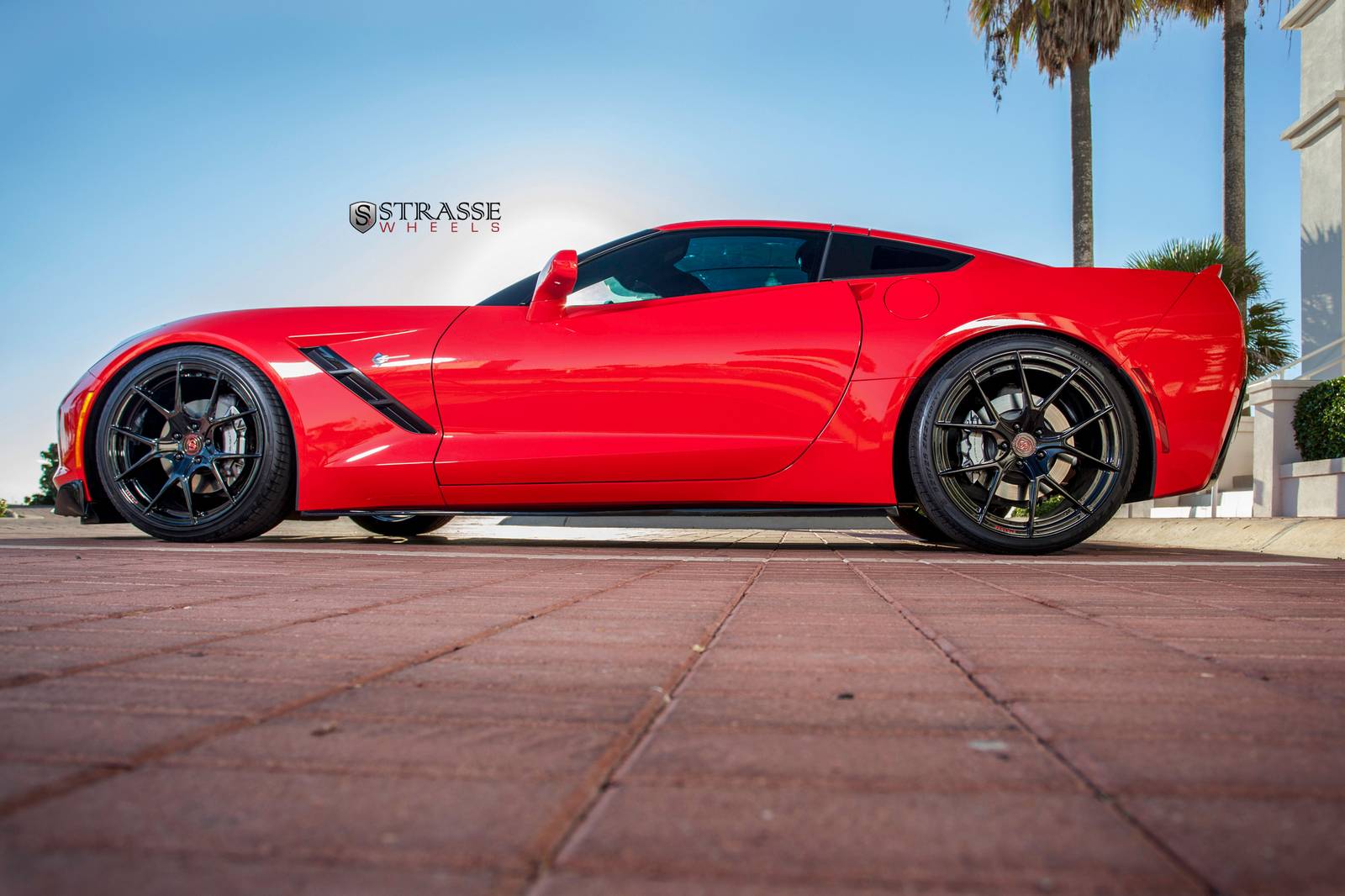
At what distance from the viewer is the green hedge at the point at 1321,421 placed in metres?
8.05

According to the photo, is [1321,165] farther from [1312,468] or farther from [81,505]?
[81,505]

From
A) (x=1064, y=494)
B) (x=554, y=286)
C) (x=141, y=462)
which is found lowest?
(x=1064, y=494)

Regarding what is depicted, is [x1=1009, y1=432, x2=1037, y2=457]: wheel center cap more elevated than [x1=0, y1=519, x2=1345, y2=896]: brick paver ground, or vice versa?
[x1=1009, y1=432, x2=1037, y2=457]: wheel center cap

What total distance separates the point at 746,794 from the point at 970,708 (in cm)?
45

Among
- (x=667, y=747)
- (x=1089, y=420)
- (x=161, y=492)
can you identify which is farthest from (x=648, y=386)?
(x=667, y=747)

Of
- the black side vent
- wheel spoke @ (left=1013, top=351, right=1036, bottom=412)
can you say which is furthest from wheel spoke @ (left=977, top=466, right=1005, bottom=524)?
the black side vent

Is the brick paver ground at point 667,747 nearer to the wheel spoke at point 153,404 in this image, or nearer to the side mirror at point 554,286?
the side mirror at point 554,286

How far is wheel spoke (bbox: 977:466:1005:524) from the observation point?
3795mm

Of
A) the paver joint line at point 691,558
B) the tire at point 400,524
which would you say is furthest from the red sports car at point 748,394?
the tire at point 400,524

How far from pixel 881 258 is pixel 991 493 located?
42.7 inches

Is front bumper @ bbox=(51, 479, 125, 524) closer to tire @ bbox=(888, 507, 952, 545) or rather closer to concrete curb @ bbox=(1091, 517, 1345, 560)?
tire @ bbox=(888, 507, 952, 545)

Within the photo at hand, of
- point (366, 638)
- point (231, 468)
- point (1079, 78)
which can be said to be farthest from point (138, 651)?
point (1079, 78)

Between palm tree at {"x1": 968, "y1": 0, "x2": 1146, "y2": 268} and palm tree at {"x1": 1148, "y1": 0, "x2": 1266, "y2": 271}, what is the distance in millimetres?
1754

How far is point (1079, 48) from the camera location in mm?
13930
